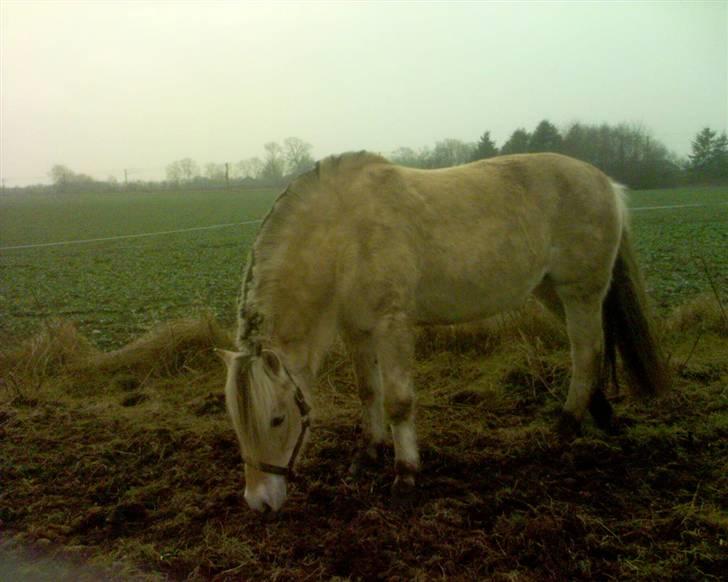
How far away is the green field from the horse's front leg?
2.47 meters

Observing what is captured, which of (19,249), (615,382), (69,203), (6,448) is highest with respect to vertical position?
(69,203)

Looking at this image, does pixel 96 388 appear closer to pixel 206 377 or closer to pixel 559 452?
pixel 206 377

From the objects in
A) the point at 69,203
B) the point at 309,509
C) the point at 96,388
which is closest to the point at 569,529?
the point at 309,509

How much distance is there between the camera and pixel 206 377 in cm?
535

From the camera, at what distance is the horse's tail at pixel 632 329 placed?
4082 millimetres

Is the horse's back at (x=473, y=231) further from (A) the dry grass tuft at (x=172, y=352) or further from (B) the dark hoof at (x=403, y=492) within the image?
(A) the dry grass tuft at (x=172, y=352)

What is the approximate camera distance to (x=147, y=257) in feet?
25.4

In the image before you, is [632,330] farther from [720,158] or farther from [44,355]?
[44,355]

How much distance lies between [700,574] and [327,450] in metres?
2.18

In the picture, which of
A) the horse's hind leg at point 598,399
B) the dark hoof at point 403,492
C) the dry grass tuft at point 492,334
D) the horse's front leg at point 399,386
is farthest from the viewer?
the dry grass tuft at point 492,334

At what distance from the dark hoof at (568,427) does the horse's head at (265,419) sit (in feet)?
6.29

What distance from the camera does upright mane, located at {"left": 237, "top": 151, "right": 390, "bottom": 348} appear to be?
9.71 ft

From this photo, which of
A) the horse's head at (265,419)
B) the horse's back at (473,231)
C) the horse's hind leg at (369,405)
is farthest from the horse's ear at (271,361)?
the horse's hind leg at (369,405)

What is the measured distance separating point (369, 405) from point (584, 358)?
59.7 inches
